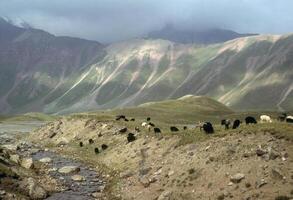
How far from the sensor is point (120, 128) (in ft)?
320

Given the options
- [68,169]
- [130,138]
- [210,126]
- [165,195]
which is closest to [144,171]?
[165,195]

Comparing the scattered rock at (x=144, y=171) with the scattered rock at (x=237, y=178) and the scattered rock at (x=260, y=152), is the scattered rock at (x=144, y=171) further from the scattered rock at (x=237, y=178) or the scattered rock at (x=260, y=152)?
the scattered rock at (x=260, y=152)

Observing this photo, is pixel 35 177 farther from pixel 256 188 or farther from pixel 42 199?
pixel 256 188

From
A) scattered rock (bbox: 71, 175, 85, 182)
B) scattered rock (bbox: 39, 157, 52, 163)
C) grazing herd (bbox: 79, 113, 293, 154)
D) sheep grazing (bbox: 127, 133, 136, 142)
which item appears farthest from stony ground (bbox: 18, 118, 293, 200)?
scattered rock (bbox: 39, 157, 52, 163)

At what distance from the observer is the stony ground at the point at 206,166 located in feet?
161

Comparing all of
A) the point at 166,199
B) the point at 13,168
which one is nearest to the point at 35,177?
the point at 13,168

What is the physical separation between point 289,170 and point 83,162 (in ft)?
134

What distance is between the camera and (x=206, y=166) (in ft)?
183

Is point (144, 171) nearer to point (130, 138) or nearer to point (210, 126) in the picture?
point (210, 126)

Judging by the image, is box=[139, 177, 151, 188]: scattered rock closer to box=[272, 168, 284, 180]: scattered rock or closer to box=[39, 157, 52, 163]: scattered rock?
box=[272, 168, 284, 180]: scattered rock

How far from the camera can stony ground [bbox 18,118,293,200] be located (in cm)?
4900

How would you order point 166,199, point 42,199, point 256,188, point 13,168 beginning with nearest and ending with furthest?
point 256,188 → point 166,199 → point 42,199 → point 13,168

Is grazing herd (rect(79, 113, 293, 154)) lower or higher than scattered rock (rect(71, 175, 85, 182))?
higher

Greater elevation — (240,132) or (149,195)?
(240,132)
